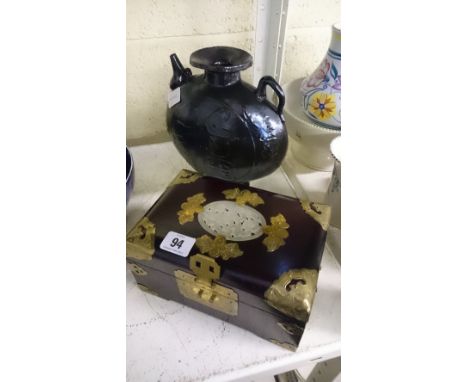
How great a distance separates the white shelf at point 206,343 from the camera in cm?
43

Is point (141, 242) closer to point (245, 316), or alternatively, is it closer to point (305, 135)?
point (245, 316)

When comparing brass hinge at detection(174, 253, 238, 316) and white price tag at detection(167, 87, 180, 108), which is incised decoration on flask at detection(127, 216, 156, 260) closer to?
brass hinge at detection(174, 253, 238, 316)

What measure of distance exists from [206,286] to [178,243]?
2.6 inches

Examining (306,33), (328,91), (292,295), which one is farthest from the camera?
(306,33)

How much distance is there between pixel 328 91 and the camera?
625 mm

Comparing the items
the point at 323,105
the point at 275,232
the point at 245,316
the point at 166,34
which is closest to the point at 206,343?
the point at 245,316

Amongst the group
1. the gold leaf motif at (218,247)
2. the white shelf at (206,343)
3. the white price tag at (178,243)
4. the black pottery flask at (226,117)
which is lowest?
the white shelf at (206,343)

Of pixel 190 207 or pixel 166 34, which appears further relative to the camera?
pixel 166 34

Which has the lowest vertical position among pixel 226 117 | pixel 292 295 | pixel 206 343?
pixel 206 343

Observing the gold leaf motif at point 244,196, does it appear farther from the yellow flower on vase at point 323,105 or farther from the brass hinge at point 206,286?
the yellow flower on vase at point 323,105

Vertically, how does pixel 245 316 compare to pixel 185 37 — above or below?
below

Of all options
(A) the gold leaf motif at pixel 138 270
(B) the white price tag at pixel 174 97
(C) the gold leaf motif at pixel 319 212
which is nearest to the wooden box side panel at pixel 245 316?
(A) the gold leaf motif at pixel 138 270

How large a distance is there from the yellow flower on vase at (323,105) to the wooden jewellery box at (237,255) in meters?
0.20
